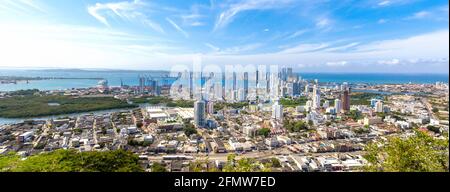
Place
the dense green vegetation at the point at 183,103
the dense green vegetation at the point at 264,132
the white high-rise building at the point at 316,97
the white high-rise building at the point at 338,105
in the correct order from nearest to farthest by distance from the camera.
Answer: the dense green vegetation at the point at 264,132 < the dense green vegetation at the point at 183,103 < the white high-rise building at the point at 316,97 < the white high-rise building at the point at 338,105

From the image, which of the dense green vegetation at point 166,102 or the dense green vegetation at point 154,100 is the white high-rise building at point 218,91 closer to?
the dense green vegetation at point 166,102

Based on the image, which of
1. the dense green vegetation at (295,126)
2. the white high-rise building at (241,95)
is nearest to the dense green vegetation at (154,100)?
the white high-rise building at (241,95)

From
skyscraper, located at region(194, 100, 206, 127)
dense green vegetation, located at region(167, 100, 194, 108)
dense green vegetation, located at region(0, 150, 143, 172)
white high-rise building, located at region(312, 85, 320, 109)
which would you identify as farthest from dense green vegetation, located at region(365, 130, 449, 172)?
white high-rise building, located at region(312, 85, 320, 109)

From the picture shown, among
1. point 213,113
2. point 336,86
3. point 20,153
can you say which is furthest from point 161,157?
point 336,86

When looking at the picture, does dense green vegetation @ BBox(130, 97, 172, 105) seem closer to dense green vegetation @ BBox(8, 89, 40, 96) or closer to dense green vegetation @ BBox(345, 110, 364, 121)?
dense green vegetation @ BBox(8, 89, 40, 96)

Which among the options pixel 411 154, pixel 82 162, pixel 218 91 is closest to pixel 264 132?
pixel 218 91
